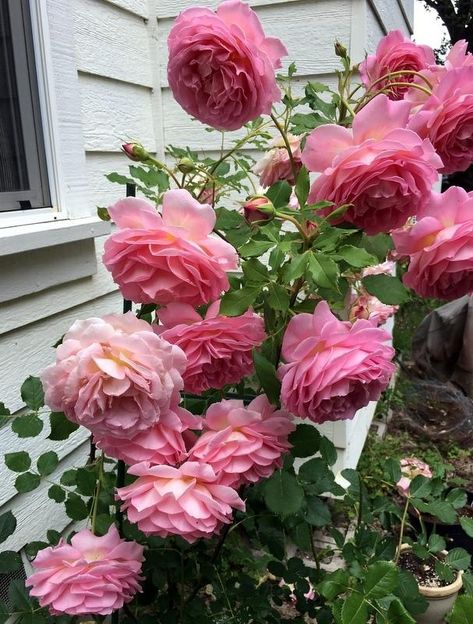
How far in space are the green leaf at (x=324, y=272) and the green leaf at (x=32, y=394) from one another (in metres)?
0.64

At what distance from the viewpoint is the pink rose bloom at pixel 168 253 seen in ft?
2.17

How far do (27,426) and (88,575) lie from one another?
1.10 feet

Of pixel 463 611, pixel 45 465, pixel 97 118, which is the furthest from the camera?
pixel 97 118

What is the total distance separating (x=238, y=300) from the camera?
2.45 feet

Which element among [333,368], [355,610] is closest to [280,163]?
[333,368]

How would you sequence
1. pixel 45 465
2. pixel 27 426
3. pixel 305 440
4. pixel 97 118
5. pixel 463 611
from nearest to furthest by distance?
pixel 463 611 < pixel 305 440 < pixel 27 426 < pixel 45 465 < pixel 97 118

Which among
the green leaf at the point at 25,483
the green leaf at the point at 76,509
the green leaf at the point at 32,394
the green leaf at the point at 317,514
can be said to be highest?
the green leaf at the point at 32,394

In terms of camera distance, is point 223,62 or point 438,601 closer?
point 223,62

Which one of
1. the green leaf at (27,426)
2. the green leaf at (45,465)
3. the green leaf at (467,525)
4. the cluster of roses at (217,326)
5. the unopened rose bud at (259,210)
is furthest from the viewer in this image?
the green leaf at (467,525)

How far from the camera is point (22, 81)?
1.45 meters

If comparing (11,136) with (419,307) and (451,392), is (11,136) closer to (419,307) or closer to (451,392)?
(451,392)

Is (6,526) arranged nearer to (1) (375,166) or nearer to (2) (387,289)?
(2) (387,289)

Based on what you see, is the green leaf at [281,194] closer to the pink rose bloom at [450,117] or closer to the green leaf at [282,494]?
the pink rose bloom at [450,117]

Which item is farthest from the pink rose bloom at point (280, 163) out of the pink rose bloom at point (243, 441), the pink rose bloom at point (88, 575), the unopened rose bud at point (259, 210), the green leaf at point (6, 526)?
the green leaf at point (6, 526)
